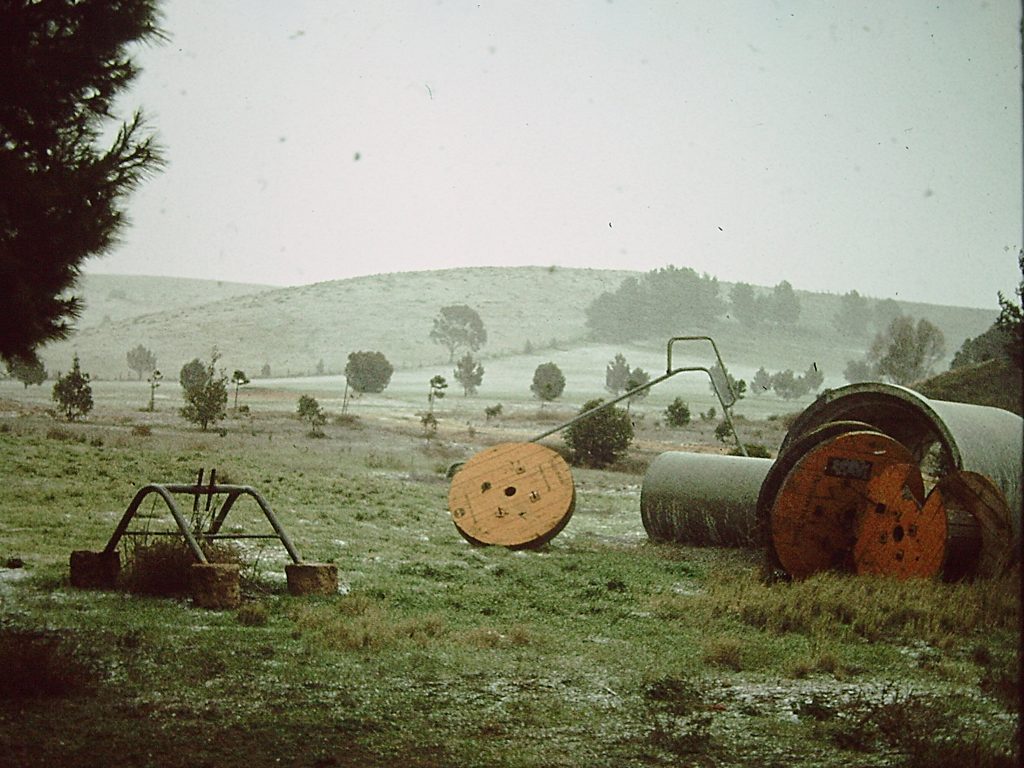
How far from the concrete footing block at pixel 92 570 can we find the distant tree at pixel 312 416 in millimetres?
15385

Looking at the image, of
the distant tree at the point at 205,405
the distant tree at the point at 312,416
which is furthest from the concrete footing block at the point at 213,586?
the distant tree at the point at 312,416

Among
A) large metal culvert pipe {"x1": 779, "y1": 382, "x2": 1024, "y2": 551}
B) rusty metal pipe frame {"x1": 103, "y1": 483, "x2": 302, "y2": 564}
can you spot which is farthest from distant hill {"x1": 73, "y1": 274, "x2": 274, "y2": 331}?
rusty metal pipe frame {"x1": 103, "y1": 483, "x2": 302, "y2": 564}

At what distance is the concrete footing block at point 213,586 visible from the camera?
8125mm

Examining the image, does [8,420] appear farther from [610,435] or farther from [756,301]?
[756,301]

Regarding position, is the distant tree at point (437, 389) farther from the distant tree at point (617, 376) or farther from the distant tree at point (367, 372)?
the distant tree at point (617, 376)

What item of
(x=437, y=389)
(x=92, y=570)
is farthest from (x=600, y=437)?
(x=92, y=570)

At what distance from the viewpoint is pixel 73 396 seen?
69.2ft

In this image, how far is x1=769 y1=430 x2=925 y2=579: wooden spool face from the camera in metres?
9.88

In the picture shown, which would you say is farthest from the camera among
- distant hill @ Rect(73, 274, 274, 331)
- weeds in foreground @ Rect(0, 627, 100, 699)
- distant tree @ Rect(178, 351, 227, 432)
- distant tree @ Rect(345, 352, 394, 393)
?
distant hill @ Rect(73, 274, 274, 331)

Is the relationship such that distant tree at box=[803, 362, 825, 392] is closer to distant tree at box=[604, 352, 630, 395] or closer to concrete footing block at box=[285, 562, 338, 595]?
distant tree at box=[604, 352, 630, 395]

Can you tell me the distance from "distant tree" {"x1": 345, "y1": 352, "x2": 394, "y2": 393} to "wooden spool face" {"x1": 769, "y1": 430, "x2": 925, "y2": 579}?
3192 cm

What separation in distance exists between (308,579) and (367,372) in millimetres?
34521

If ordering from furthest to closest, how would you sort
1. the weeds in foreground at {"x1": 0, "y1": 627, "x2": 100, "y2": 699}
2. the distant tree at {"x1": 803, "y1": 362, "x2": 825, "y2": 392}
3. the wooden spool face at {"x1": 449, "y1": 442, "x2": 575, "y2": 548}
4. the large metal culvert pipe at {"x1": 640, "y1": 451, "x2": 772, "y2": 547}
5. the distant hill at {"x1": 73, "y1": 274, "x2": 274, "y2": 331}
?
1. the distant hill at {"x1": 73, "y1": 274, "x2": 274, "y2": 331}
2. the distant tree at {"x1": 803, "y1": 362, "x2": 825, "y2": 392}
3. the large metal culvert pipe at {"x1": 640, "y1": 451, "x2": 772, "y2": 547}
4. the wooden spool face at {"x1": 449, "y1": 442, "x2": 575, "y2": 548}
5. the weeds in foreground at {"x1": 0, "y1": 627, "x2": 100, "y2": 699}

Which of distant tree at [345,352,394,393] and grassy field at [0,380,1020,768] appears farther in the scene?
distant tree at [345,352,394,393]
